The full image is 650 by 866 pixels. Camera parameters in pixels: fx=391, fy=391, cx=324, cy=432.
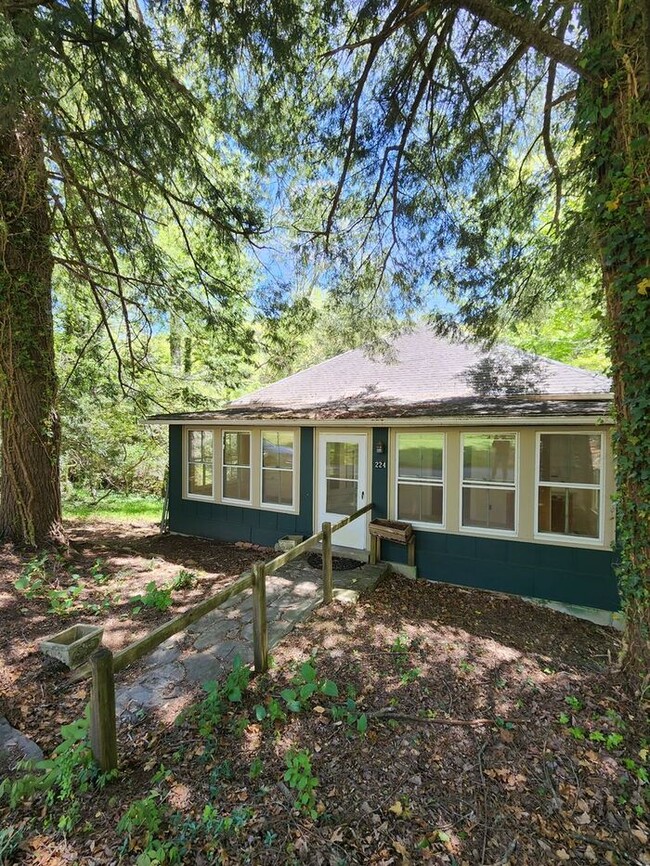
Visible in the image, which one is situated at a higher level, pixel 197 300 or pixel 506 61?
pixel 506 61

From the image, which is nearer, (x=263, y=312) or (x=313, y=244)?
(x=313, y=244)

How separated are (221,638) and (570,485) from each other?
4.98 m

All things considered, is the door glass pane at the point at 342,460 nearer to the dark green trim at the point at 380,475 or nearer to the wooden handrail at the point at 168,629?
the dark green trim at the point at 380,475

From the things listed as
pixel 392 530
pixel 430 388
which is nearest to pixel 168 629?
pixel 392 530

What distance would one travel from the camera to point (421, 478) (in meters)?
6.53

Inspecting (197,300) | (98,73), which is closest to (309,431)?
(197,300)

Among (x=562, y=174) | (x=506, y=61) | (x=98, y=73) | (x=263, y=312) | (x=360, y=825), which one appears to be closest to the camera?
(x=360, y=825)

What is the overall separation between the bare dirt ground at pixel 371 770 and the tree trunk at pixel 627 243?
0.84 metres

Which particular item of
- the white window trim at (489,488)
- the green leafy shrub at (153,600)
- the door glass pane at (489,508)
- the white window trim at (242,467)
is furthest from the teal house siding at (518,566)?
the green leafy shrub at (153,600)

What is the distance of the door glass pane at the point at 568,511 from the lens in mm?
5441

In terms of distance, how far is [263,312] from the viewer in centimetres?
698

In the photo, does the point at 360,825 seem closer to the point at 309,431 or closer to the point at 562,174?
the point at 309,431

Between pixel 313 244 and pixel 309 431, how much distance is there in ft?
10.7

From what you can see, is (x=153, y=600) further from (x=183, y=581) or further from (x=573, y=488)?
(x=573, y=488)
